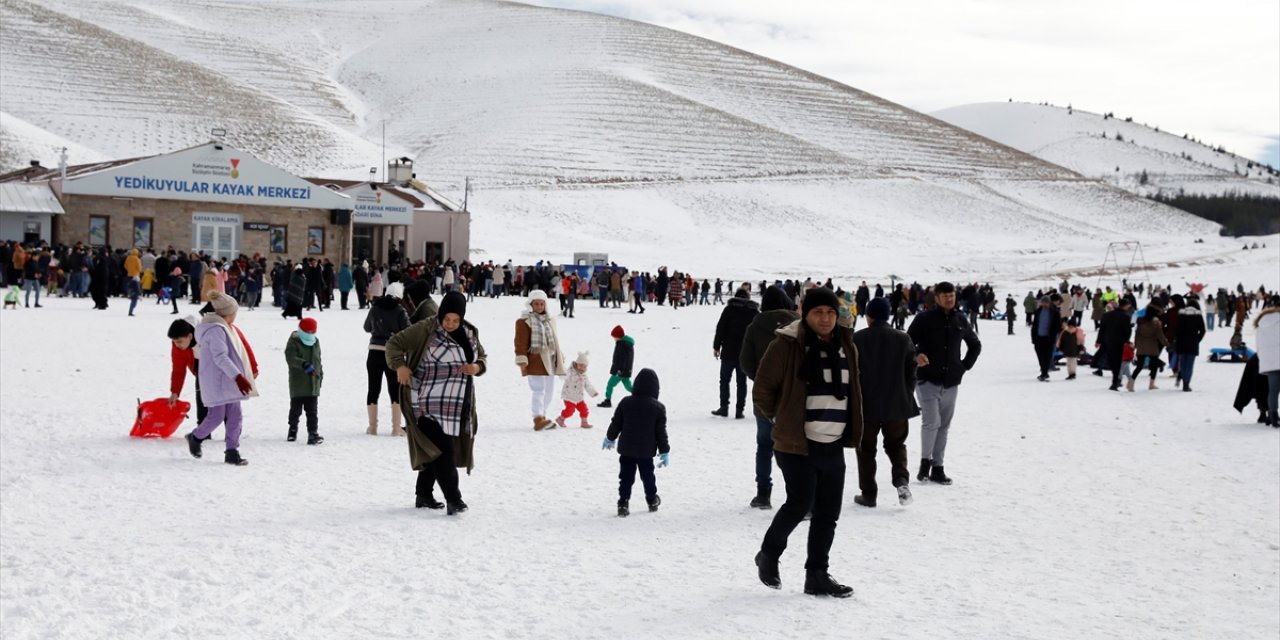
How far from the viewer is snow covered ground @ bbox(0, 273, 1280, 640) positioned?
587 centimetres

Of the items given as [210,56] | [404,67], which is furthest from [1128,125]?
[210,56]

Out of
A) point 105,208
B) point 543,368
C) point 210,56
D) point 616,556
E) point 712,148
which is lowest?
point 616,556

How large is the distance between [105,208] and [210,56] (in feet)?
280

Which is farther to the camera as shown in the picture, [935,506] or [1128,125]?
[1128,125]

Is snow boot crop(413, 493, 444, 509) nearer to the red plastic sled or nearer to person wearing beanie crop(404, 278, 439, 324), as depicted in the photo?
person wearing beanie crop(404, 278, 439, 324)

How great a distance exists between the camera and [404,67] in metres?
121

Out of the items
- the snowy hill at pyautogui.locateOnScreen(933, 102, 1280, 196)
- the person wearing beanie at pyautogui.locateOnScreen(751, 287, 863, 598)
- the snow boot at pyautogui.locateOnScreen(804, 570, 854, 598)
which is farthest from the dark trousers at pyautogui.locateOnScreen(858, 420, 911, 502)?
the snowy hill at pyautogui.locateOnScreen(933, 102, 1280, 196)

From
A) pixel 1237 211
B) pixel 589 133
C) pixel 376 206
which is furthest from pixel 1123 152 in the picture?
pixel 376 206

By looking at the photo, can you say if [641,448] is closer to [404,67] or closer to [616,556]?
[616,556]

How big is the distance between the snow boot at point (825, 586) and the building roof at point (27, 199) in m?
33.1

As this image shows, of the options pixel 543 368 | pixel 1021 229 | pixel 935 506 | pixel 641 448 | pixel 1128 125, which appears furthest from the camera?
pixel 1128 125

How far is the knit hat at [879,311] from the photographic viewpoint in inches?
327

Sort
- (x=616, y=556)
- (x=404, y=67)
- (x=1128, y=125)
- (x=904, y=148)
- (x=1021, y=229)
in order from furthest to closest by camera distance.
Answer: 1. (x=1128, y=125)
2. (x=404, y=67)
3. (x=904, y=148)
4. (x=1021, y=229)
5. (x=616, y=556)

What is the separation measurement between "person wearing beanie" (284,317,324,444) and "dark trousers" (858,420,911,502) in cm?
456
